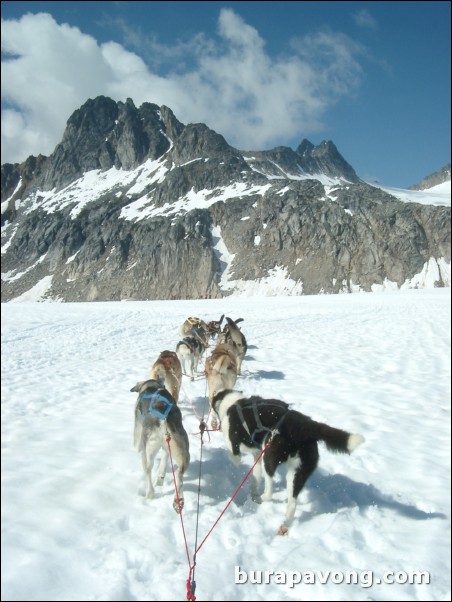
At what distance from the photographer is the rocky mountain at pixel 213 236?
87375mm

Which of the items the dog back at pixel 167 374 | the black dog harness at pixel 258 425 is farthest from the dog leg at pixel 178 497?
the dog back at pixel 167 374

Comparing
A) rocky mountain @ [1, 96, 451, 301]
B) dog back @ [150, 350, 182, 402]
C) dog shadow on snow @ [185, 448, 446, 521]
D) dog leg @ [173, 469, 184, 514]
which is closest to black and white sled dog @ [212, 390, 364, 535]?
dog shadow on snow @ [185, 448, 446, 521]

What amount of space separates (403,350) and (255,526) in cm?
1224

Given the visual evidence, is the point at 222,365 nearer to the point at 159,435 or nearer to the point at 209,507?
the point at 159,435

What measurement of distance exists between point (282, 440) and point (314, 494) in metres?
1.12

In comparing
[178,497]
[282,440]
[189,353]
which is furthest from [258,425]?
[189,353]

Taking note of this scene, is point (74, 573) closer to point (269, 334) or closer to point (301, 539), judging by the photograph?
point (301, 539)

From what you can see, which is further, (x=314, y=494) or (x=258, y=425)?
(x=314, y=494)

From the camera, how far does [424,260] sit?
8506cm

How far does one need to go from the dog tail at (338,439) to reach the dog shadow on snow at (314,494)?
938mm

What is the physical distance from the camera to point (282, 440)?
4285 millimetres

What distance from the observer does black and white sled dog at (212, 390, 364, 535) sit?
162 inches

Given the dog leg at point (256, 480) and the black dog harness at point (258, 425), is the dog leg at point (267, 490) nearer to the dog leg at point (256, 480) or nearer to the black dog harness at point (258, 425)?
the dog leg at point (256, 480)

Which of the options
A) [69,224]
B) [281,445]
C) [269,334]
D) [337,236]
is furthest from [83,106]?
[281,445]
